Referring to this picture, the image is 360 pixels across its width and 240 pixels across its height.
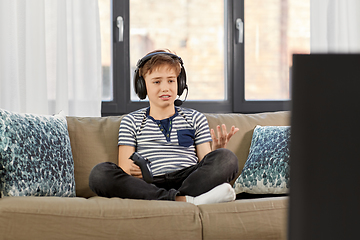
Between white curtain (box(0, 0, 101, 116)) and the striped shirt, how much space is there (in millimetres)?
518

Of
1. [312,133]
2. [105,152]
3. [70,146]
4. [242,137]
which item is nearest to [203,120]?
[242,137]

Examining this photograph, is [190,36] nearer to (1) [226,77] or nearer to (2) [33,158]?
(1) [226,77]

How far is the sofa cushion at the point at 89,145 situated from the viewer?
1670 mm

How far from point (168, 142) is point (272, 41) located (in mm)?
1265

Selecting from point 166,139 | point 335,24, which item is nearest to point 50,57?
point 166,139

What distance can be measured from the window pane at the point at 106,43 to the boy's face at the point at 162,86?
650mm

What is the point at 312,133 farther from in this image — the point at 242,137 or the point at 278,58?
the point at 278,58

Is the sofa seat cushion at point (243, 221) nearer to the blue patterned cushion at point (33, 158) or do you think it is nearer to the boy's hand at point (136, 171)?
the boy's hand at point (136, 171)

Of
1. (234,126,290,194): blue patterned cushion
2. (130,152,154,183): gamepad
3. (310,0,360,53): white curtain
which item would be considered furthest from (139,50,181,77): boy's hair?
(310,0,360,53): white curtain

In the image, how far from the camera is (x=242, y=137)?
1.83 meters

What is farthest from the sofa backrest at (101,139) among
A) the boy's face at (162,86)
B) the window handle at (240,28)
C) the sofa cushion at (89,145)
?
the window handle at (240,28)

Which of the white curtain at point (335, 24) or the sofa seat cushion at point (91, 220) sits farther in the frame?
the white curtain at point (335, 24)

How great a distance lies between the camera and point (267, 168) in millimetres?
1551

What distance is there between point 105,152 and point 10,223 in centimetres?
70
